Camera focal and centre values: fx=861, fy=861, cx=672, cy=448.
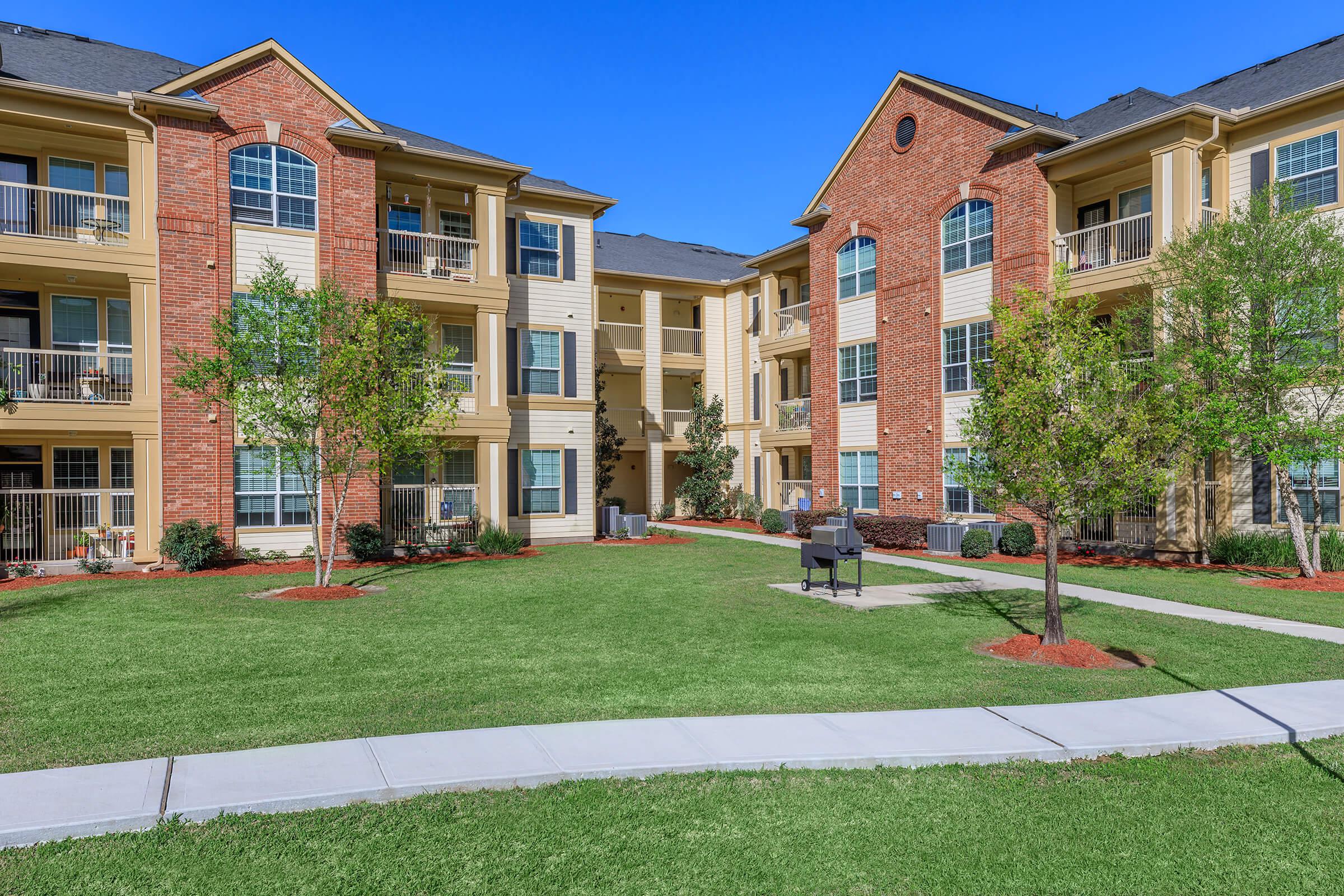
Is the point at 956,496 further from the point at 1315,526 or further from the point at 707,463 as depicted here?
the point at 707,463

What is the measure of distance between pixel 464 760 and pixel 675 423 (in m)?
28.5

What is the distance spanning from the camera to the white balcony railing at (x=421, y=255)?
2186 centimetres

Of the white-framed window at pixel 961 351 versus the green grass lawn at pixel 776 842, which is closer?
the green grass lawn at pixel 776 842

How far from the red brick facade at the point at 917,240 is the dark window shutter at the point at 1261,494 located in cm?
644

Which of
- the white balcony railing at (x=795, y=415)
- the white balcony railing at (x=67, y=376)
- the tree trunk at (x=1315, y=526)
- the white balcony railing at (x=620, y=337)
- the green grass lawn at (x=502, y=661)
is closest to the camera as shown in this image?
the green grass lawn at (x=502, y=661)

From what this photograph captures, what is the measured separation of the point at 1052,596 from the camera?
1025 cm

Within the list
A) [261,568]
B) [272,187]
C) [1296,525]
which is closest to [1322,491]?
[1296,525]

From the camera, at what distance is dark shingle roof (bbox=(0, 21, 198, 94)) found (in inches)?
731

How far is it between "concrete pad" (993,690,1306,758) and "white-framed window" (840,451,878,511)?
1865 centimetres

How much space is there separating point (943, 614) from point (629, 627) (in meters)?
4.77

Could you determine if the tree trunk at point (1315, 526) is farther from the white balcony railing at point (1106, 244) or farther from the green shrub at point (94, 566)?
the green shrub at point (94, 566)

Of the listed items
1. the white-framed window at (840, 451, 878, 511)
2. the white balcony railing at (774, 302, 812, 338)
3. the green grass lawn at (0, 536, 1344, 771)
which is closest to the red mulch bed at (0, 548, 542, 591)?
the green grass lawn at (0, 536, 1344, 771)

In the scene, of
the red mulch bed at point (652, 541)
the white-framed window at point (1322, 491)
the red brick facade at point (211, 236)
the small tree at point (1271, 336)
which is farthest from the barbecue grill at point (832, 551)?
the red brick facade at point (211, 236)

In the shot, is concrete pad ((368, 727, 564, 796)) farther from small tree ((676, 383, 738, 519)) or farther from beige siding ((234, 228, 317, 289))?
small tree ((676, 383, 738, 519))
